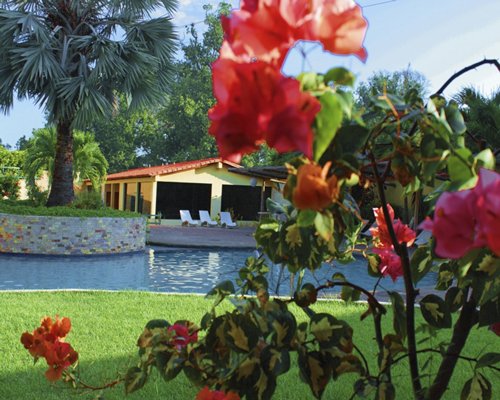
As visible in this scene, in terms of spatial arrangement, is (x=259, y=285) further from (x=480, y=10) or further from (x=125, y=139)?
(x=125, y=139)

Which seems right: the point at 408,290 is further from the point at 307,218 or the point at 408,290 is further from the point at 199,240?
the point at 199,240

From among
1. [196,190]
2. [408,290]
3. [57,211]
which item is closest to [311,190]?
[408,290]

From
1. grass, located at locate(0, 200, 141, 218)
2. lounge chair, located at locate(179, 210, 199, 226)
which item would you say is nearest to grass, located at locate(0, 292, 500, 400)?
grass, located at locate(0, 200, 141, 218)

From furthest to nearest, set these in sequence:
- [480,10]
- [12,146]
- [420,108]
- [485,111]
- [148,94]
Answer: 1. [12,146]
2. [148,94]
3. [485,111]
4. [480,10]
5. [420,108]

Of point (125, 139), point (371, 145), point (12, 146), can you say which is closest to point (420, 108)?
point (371, 145)

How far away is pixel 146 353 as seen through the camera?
158 cm

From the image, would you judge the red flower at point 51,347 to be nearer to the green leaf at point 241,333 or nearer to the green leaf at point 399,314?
the green leaf at point 241,333

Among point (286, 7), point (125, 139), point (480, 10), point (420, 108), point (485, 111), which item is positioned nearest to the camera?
point (286, 7)

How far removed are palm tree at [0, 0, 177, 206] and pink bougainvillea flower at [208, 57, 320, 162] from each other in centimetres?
1291

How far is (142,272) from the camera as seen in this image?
11578 millimetres

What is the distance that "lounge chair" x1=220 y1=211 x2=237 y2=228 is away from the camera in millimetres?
25719

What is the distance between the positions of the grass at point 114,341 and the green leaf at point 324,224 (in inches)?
42.6

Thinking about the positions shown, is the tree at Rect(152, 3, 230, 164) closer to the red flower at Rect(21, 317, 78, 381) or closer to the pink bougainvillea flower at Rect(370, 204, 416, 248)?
the red flower at Rect(21, 317, 78, 381)

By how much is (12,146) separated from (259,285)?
6793cm
